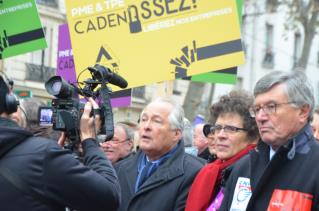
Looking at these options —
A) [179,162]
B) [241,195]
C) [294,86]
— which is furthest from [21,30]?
[294,86]

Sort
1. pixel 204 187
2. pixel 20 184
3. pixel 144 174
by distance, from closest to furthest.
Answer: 1. pixel 20 184
2. pixel 204 187
3. pixel 144 174

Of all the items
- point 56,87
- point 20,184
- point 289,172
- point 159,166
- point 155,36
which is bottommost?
point 159,166

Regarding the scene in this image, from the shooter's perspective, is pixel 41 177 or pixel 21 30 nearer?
pixel 41 177

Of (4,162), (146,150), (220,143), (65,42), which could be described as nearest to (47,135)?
(146,150)

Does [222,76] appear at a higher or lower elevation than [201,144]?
higher

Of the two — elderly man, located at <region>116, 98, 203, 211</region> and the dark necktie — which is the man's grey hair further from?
the dark necktie

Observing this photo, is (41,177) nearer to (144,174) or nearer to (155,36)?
(144,174)

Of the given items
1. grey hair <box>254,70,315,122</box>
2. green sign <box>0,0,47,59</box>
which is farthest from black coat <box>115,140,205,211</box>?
green sign <box>0,0,47,59</box>

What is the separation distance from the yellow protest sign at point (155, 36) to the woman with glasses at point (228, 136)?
99 centimetres

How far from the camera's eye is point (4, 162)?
9.46ft

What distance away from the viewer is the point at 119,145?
603 centimetres

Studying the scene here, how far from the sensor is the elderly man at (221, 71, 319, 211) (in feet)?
10.5

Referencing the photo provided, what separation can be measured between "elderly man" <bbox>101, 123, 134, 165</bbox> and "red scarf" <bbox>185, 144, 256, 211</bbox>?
74.1 inches

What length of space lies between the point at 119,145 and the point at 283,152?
2894 millimetres
